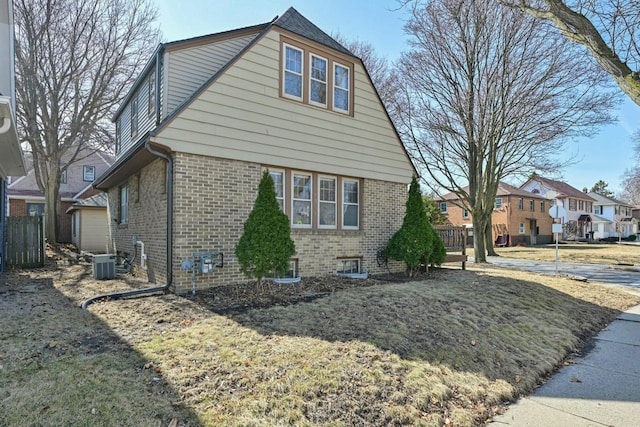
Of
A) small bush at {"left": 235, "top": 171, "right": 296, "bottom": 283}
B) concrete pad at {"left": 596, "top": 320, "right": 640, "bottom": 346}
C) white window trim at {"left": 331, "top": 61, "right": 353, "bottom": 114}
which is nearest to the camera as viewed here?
concrete pad at {"left": 596, "top": 320, "right": 640, "bottom": 346}

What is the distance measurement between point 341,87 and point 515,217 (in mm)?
33038

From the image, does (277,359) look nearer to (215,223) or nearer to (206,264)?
(206,264)

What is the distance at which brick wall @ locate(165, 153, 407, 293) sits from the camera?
7.32 m

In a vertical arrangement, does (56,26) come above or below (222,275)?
above

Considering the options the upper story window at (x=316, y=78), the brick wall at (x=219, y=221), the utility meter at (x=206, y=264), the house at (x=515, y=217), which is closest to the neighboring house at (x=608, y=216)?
the house at (x=515, y=217)

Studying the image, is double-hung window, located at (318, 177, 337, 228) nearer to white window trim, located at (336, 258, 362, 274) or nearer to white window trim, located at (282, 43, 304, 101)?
white window trim, located at (336, 258, 362, 274)

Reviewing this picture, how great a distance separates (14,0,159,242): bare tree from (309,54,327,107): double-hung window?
494 inches

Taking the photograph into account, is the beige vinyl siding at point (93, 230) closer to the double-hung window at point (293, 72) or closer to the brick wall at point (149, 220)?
the brick wall at point (149, 220)

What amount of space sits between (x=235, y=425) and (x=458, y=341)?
11.4 ft

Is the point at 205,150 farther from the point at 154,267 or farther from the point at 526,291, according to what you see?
the point at 526,291

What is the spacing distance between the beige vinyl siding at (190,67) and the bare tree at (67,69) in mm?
10925

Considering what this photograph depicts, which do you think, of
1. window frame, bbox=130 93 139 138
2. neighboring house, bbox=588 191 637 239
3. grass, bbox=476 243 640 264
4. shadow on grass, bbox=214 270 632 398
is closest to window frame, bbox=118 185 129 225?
window frame, bbox=130 93 139 138

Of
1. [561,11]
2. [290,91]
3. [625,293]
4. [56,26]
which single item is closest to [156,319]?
[290,91]

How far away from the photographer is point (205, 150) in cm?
768
